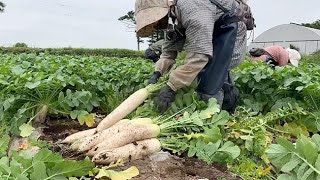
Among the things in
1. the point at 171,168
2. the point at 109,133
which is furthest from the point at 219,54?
the point at 171,168

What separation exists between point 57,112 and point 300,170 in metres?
2.29

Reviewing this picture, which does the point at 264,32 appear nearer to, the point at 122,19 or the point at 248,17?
the point at 122,19

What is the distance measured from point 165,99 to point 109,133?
1.85 feet

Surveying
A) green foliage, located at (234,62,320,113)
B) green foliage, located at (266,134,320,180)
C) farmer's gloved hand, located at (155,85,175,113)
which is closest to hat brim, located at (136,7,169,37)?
farmer's gloved hand, located at (155,85,175,113)

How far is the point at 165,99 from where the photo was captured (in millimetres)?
3518

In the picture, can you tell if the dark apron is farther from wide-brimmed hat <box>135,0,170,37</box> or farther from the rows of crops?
wide-brimmed hat <box>135,0,170,37</box>

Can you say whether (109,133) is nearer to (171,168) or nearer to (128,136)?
(128,136)

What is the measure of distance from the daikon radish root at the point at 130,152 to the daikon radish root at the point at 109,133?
0.39ft

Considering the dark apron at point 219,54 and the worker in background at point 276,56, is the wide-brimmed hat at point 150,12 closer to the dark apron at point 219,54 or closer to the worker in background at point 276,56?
the dark apron at point 219,54

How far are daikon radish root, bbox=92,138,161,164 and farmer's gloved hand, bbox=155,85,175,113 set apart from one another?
455 mm

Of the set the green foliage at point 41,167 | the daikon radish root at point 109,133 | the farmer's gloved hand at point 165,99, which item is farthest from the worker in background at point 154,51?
the green foliage at point 41,167

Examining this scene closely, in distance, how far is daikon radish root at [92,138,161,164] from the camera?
9.40ft

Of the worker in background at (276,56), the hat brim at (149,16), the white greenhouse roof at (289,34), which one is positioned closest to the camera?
the hat brim at (149,16)

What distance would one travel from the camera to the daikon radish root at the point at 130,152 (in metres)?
2.87
